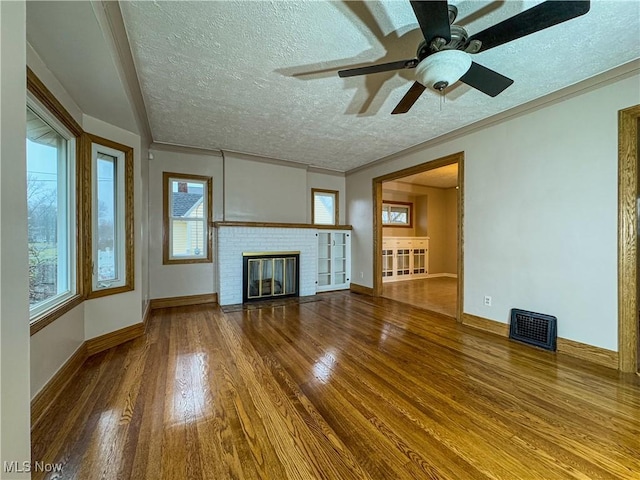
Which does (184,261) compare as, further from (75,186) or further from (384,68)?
(384,68)

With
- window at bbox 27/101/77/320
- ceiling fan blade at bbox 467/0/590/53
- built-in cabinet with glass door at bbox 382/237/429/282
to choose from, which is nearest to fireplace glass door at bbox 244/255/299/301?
window at bbox 27/101/77/320

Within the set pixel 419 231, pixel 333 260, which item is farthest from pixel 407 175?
pixel 419 231

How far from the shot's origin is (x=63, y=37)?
1.61m

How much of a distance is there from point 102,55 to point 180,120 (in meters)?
1.58

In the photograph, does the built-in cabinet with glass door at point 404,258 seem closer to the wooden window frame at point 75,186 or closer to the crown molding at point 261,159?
the crown molding at point 261,159

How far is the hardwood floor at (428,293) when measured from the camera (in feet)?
14.3

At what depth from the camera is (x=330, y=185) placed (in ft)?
19.8

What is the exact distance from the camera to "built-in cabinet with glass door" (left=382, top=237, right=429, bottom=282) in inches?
265

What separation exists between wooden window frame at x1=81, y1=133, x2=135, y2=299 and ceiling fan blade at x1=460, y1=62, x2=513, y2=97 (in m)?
3.34

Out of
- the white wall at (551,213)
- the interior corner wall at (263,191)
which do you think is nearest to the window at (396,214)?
the interior corner wall at (263,191)

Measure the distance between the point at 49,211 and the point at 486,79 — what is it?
3.49m

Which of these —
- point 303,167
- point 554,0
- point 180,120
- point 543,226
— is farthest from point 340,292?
point 554,0

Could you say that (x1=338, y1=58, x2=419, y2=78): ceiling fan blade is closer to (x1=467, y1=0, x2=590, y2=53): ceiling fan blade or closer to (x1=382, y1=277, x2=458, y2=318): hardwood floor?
(x1=467, y1=0, x2=590, y2=53): ceiling fan blade

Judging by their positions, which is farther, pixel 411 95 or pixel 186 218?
pixel 186 218
